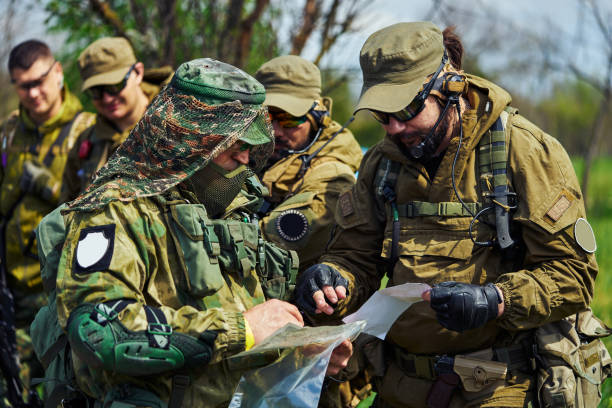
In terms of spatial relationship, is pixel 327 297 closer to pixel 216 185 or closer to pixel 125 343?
pixel 216 185

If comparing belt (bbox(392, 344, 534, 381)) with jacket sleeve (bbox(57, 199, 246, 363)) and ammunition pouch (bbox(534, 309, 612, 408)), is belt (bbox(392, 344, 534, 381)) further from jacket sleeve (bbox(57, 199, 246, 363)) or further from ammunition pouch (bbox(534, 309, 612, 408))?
jacket sleeve (bbox(57, 199, 246, 363))

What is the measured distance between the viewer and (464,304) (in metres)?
2.73

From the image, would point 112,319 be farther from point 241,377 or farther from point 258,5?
point 258,5

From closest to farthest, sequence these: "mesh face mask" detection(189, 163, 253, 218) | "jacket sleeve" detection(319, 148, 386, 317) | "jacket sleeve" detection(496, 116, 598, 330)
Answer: "mesh face mask" detection(189, 163, 253, 218) < "jacket sleeve" detection(496, 116, 598, 330) < "jacket sleeve" detection(319, 148, 386, 317)

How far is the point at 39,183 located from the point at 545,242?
12.7 feet

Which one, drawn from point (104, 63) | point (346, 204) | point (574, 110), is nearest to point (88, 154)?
point (104, 63)

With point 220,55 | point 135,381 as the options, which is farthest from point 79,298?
point 220,55

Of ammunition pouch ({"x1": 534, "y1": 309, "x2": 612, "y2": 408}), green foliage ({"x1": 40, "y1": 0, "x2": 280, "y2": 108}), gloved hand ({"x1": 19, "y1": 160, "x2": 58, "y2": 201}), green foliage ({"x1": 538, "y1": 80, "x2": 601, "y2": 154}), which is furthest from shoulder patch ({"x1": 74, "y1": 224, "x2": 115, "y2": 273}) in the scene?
green foliage ({"x1": 538, "y1": 80, "x2": 601, "y2": 154})

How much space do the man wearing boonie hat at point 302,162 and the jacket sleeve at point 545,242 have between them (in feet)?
3.95

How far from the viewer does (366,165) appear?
348cm

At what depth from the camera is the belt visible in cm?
307

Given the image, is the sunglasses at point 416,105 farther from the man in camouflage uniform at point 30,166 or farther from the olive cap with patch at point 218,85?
the man in camouflage uniform at point 30,166

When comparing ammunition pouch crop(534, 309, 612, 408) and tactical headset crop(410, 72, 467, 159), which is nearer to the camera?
ammunition pouch crop(534, 309, 612, 408)

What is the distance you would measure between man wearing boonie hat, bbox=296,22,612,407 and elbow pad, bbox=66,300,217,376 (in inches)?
33.3
